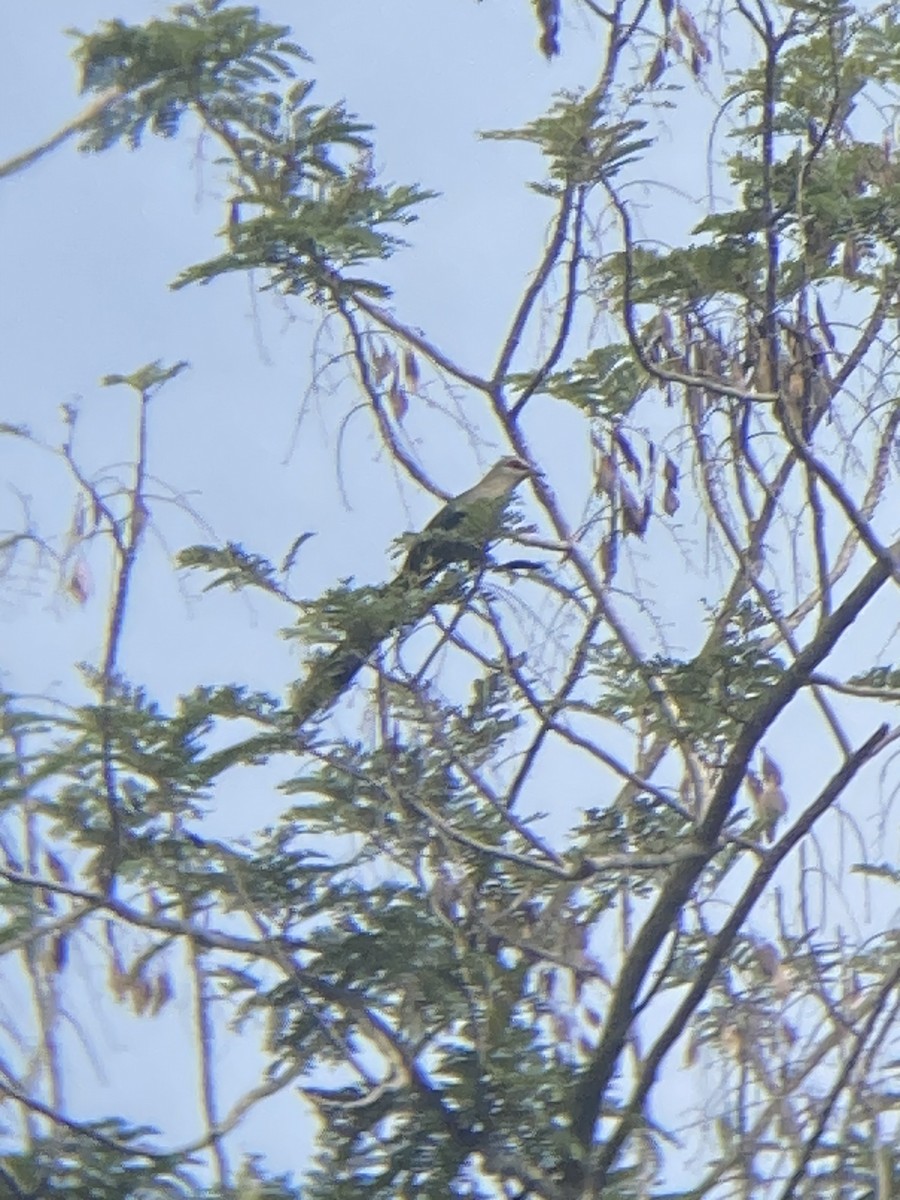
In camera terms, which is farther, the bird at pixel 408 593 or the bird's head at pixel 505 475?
the bird's head at pixel 505 475

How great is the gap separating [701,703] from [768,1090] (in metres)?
0.85

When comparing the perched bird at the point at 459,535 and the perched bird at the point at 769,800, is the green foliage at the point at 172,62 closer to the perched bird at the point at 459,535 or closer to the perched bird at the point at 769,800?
the perched bird at the point at 459,535

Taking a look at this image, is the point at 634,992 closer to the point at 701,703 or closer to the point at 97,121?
the point at 701,703

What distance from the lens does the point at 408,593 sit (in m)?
4.36

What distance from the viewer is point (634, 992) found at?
4.77 meters

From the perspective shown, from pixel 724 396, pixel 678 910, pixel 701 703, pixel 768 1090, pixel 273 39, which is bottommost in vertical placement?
pixel 768 1090

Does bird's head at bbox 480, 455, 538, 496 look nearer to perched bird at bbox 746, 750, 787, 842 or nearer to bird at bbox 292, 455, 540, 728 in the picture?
bird at bbox 292, 455, 540, 728

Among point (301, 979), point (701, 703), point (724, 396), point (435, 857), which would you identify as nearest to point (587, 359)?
point (724, 396)

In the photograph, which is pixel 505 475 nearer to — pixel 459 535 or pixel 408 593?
pixel 459 535

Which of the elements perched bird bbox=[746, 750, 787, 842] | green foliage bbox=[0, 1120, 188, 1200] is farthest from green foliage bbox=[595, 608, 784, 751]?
green foliage bbox=[0, 1120, 188, 1200]

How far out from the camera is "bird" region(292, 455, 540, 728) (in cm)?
438

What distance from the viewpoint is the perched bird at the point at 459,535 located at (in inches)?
173

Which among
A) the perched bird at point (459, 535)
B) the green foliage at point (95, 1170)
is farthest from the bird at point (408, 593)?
the green foliage at point (95, 1170)

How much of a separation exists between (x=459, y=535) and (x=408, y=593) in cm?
16
